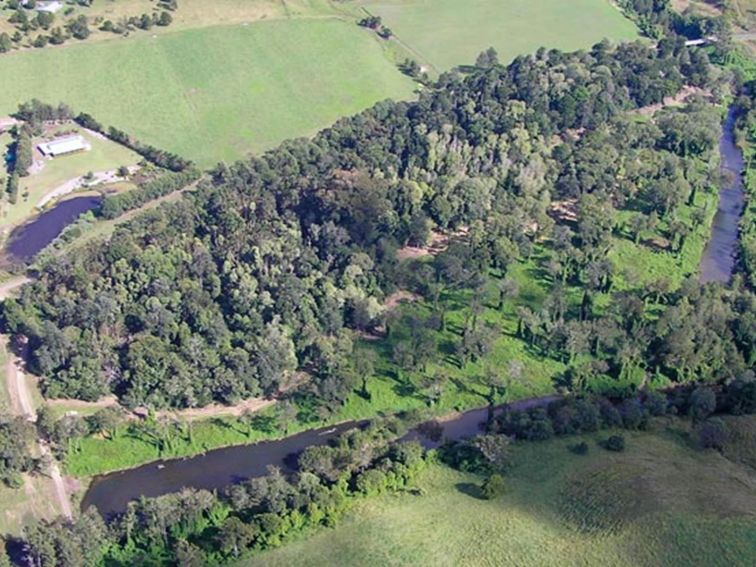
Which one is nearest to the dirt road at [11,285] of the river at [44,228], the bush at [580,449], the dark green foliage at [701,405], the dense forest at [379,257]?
the dense forest at [379,257]

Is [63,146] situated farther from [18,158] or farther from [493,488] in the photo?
[493,488]

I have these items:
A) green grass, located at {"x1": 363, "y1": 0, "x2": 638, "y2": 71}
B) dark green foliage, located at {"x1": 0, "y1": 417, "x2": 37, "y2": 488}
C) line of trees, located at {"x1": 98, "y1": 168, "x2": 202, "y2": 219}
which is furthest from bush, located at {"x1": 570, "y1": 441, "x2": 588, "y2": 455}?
green grass, located at {"x1": 363, "y1": 0, "x2": 638, "y2": 71}

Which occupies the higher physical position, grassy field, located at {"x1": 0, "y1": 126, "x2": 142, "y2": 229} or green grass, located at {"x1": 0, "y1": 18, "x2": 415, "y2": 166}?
green grass, located at {"x1": 0, "y1": 18, "x2": 415, "y2": 166}

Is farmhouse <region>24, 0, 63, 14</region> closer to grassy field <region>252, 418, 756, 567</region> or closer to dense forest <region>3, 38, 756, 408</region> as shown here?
dense forest <region>3, 38, 756, 408</region>

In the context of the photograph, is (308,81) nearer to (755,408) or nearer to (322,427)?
(322,427)

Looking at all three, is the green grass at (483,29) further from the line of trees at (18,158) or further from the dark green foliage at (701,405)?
the dark green foliage at (701,405)

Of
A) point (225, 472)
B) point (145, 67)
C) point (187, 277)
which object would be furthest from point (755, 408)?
point (145, 67)
